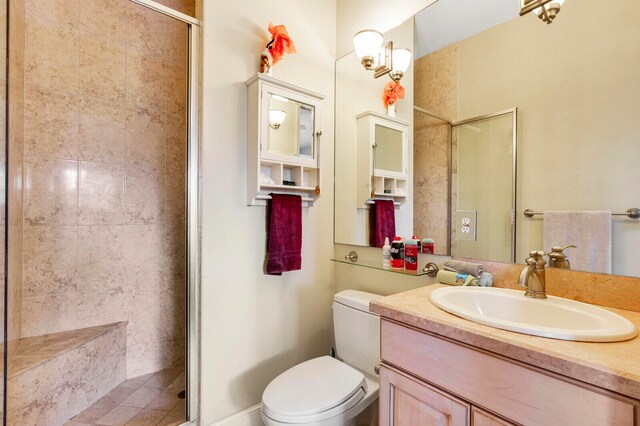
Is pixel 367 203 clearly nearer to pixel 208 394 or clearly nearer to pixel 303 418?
pixel 303 418

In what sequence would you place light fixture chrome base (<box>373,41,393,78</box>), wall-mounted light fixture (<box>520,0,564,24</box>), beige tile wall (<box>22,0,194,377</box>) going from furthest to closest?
1. beige tile wall (<box>22,0,194,377</box>)
2. light fixture chrome base (<box>373,41,393,78</box>)
3. wall-mounted light fixture (<box>520,0,564,24</box>)

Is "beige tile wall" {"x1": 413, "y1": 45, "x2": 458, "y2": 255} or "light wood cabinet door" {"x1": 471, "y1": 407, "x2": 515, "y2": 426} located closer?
"light wood cabinet door" {"x1": 471, "y1": 407, "x2": 515, "y2": 426}

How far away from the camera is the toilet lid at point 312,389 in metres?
1.17

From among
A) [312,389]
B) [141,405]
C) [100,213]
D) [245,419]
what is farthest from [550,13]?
[141,405]

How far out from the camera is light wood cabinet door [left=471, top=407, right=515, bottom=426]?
2.50ft

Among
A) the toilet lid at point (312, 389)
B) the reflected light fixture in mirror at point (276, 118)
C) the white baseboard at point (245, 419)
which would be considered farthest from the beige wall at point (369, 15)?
the white baseboard at point (245, 419)

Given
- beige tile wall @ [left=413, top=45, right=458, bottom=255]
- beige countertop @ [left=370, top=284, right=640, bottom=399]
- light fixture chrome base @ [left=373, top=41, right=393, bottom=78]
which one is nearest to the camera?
beige countertop @ [left=370, top=284, right=640, bottom=399]

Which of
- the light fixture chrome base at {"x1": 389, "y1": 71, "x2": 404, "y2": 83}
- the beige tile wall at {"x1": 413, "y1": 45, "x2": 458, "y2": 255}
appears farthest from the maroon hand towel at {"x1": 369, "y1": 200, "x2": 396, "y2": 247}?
the light fixture chrome base at {"x1": 389, "y1": 71, "x2": 404, "y2": 83}

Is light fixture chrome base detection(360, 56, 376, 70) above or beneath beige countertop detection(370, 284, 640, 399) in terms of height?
above

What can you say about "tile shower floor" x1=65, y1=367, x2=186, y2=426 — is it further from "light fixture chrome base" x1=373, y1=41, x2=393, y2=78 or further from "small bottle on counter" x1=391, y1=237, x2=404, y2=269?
"light fixture chrome base" x1=373, y1=41, x2=393, y2=78

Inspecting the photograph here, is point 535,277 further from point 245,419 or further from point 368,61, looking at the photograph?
point 245,419

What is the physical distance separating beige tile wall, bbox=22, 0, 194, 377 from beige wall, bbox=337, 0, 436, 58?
98cm

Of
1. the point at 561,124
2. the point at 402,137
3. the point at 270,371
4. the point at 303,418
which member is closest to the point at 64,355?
the point at 270,371

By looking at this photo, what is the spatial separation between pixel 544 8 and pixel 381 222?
3.73 feet
